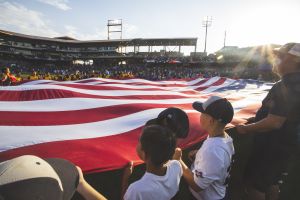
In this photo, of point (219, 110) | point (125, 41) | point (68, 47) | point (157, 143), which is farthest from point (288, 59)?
point (68, 47)

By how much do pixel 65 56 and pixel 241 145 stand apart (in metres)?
54.5

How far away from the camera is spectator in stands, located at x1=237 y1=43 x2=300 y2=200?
2.14m

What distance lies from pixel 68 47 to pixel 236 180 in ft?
187

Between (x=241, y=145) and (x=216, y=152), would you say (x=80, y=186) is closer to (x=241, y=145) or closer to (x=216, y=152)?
(x=216, y=152)

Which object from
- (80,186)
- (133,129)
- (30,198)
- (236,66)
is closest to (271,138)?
(133,129)

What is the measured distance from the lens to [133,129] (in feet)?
9.21

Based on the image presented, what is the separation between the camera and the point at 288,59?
2.21 meters

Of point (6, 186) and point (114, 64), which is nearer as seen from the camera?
point (6, 186)

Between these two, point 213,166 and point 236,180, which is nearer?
point 213,166

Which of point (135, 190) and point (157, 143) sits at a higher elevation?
point (157, 143)

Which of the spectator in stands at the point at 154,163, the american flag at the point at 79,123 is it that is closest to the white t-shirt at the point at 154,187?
the spectator in stands at the point at 154,163

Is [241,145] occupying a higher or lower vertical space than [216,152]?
lower

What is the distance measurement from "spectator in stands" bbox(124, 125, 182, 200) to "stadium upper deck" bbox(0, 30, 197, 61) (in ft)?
151

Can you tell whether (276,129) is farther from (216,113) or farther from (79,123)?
(79,123)
